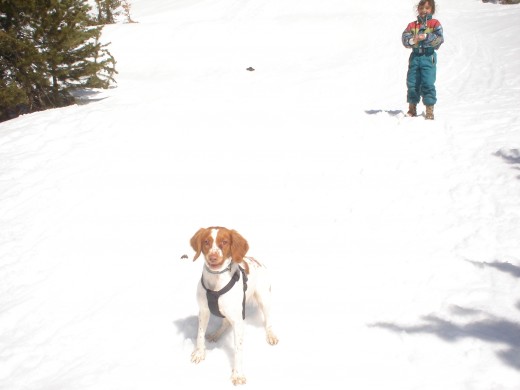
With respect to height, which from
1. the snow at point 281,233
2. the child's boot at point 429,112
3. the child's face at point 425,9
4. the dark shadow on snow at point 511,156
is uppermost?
the child's face at point 425,9

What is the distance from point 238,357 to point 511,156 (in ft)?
19.4

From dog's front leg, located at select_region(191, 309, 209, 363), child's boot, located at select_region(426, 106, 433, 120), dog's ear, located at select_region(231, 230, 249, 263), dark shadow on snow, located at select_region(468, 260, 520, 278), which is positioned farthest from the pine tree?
dark shadow on snow, located at select_region(468, 260, 520, 278)

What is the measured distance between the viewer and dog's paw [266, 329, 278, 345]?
11.2 feet

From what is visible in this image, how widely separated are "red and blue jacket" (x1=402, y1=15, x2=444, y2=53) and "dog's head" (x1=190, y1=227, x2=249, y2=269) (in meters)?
7.06

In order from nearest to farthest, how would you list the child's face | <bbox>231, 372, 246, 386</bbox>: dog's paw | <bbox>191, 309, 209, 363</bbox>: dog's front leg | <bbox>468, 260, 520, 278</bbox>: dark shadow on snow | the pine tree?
<bbox>231, 372, 246, 386</bbox>: dog's paw → <bbox>191, 309, 209, 363</bbox>: dog's front leg → <bbox>468, 260, 520, 278</bbox>: dark shadow on snow → the child's face → the pine tree

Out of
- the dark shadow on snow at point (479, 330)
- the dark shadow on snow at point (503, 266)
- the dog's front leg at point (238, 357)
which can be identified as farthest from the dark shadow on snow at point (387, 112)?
the dog's front leg at point (238, 357)

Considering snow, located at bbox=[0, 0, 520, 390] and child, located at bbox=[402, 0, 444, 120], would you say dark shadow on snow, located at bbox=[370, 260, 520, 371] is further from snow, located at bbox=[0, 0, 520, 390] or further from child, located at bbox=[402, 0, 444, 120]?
child, located at bbox=[402, 0, 444, 120]

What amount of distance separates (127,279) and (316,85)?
11219 millimetres

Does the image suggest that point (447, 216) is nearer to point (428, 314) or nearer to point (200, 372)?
point (428, 314)

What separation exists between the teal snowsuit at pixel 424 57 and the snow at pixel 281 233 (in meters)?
0.73

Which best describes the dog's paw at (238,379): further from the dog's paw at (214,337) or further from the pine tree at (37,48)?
the pine tree at (37,48)

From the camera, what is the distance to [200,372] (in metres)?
3.21

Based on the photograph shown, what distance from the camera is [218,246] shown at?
2.90 m

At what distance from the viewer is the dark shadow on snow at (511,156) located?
6.01 m
